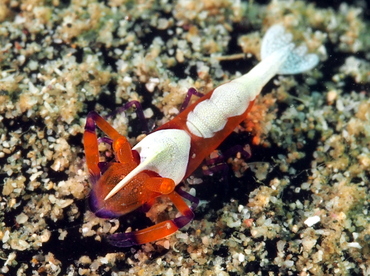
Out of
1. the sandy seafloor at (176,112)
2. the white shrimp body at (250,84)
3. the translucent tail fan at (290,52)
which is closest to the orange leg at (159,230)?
the sandy seafloor at (176,112)

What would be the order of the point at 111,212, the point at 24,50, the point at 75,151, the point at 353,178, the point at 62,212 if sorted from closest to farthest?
the point at 111,212, the point at 62,212, the point at 75,151, the point at 353,178, the point at 24,50

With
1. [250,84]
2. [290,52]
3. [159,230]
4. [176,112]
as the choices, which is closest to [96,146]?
[159,230]

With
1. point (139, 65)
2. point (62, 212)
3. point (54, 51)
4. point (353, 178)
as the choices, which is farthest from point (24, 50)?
point (353, 178)

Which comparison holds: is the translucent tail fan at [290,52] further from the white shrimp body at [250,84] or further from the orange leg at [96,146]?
the orange leg at [96,146]

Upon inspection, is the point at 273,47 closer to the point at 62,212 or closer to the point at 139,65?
the point at 139,65

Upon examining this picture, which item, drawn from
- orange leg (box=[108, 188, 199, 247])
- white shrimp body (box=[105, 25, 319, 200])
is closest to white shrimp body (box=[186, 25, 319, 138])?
white shrimp body (box=[105, 25, 319, 200])
